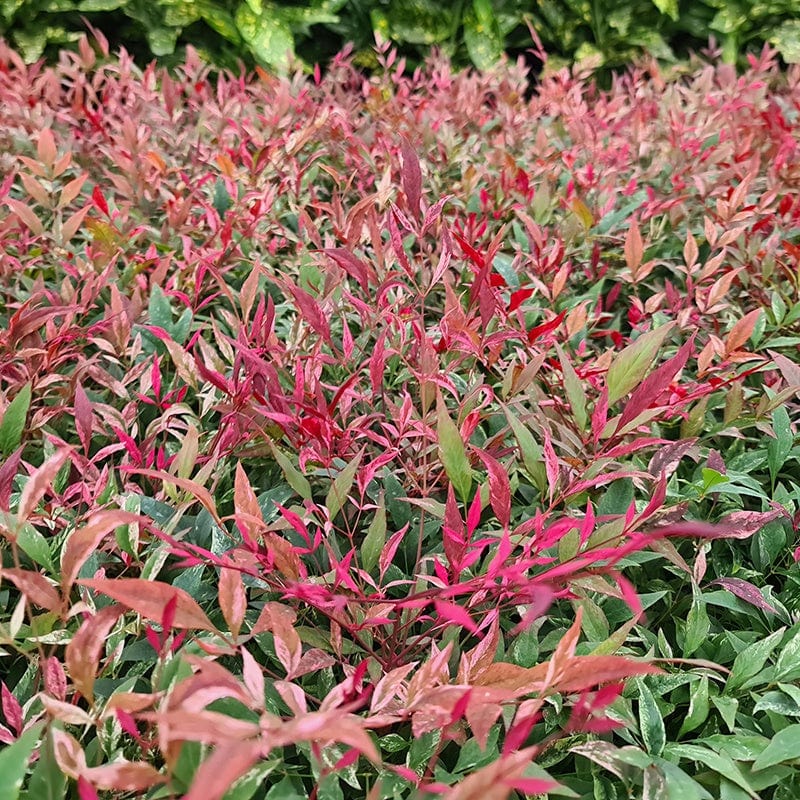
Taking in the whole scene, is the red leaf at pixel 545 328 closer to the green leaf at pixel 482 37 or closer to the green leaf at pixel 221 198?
the green leaf at pixel 221 198

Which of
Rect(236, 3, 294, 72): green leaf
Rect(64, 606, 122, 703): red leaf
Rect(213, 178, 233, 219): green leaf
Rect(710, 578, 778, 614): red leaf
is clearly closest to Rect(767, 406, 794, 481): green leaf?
Rect(710, 578, 778, 614): red leaf

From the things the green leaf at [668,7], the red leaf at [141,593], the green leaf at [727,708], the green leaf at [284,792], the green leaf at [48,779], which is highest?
the red leaf at [141,593]

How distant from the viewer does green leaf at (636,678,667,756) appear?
0.86m

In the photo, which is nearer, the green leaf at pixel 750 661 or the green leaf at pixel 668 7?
the green leaf at pixel 750 661

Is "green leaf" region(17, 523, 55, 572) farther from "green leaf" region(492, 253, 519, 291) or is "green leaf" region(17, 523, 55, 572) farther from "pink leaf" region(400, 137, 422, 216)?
"green leaf" region(492, 253, 519, 291)

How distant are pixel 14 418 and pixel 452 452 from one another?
60 cm

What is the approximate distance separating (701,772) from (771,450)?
0.50 meters

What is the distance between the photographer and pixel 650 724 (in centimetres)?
87

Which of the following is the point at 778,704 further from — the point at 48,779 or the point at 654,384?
the point at 48,779

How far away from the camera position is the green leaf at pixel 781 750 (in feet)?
2.73

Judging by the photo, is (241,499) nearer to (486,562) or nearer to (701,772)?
(486,562)

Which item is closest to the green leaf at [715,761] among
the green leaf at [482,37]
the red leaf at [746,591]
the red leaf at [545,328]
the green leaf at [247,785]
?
the red leaf at [746,591]

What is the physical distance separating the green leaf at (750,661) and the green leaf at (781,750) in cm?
9

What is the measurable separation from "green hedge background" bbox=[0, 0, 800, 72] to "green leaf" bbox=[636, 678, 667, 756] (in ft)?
10.9
